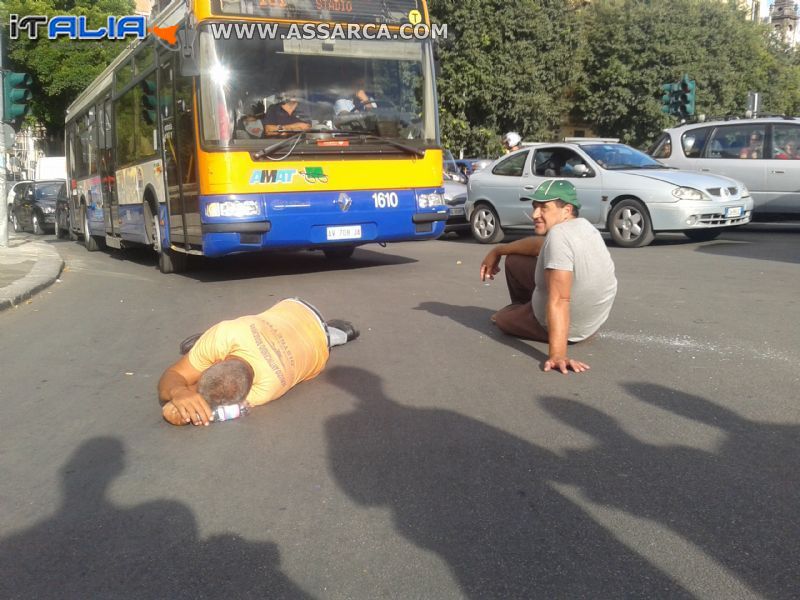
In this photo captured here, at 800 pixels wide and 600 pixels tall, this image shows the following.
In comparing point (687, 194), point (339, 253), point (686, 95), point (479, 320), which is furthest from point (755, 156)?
point (479, 320)

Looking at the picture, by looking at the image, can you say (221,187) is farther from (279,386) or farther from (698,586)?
(698,586)

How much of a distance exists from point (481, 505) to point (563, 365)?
221 centimetres

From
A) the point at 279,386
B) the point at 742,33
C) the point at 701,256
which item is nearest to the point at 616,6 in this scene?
the point at 742,33

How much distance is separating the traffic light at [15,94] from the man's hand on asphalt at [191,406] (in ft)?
41.8

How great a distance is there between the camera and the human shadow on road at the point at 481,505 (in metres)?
2.86

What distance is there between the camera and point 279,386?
4902mm

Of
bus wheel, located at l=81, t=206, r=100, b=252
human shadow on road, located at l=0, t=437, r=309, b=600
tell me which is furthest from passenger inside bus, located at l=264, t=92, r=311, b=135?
bus wheel, located at l=81, t=206, r=100, b=252

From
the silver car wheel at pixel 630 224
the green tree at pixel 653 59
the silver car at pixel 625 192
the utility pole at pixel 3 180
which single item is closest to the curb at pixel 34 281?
the utility pole at pixel 3 180

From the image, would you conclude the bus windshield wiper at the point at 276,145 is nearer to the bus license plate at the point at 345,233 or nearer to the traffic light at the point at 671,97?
the bus license plate at the point at 345,233

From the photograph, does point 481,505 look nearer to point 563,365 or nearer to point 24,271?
point 563,365

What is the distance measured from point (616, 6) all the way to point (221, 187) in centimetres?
3574

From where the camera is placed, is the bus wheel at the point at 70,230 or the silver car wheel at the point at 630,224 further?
the bus wheel at the point at 70,230

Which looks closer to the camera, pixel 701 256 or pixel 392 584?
pixel 392 584

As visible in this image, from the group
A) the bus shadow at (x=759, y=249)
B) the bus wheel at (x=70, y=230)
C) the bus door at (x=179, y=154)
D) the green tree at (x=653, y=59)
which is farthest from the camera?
the green tree at (x=653, y=59)
